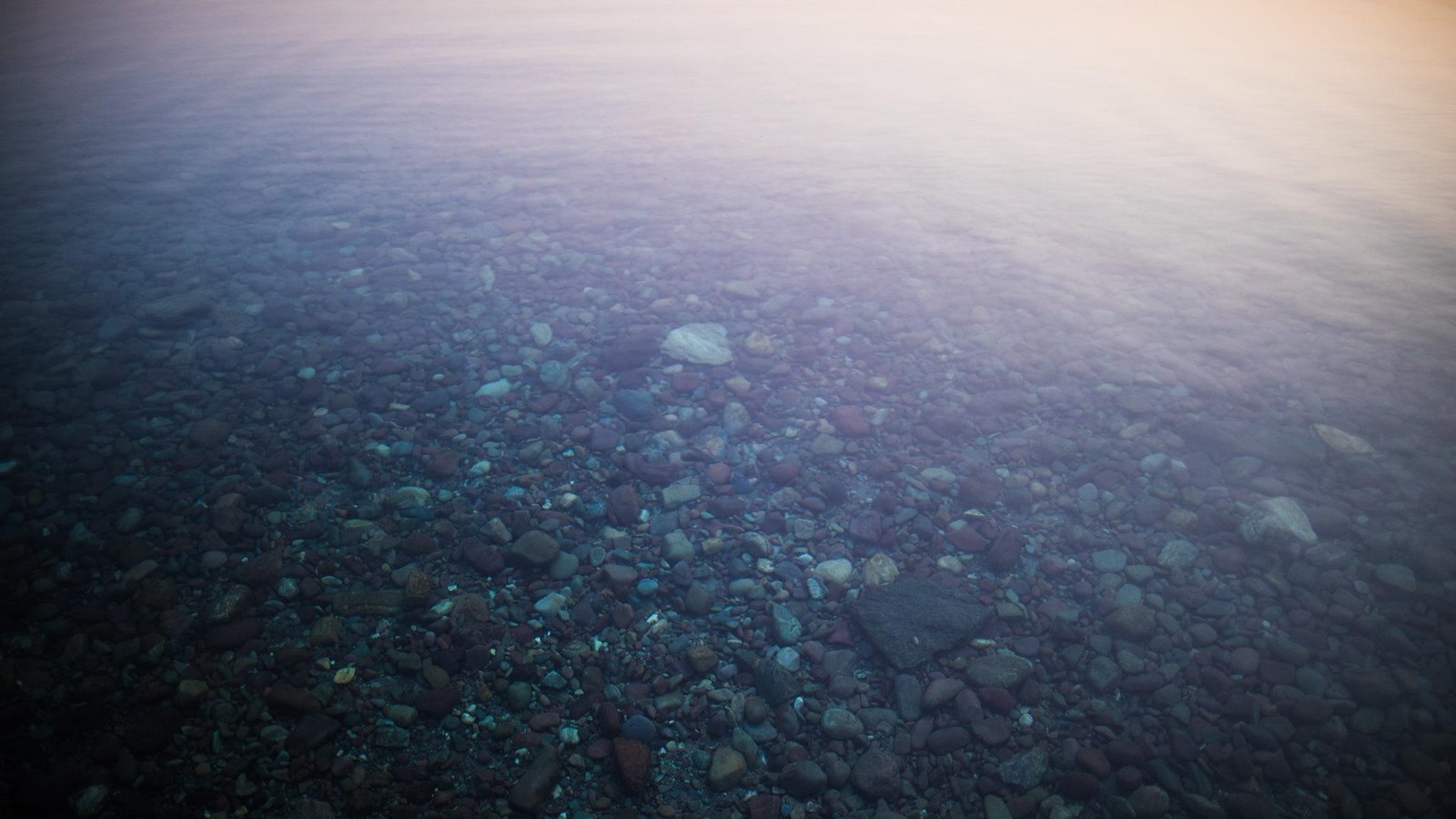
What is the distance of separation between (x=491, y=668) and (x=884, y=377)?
2146mm

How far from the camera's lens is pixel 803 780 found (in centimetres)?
216

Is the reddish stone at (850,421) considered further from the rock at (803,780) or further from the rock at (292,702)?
the rock at (292,702)

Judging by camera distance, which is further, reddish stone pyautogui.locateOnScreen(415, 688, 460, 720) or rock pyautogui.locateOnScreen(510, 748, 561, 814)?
reddish stone pyautogui.locateOnScreen(415, 688, 460, 720)

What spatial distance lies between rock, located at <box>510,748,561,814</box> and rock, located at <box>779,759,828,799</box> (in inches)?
25.9

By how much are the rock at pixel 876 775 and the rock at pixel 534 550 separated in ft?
4.14

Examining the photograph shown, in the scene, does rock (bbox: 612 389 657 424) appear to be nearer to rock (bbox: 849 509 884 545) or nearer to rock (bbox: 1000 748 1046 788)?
rock (bbox: 849 509 884 545)

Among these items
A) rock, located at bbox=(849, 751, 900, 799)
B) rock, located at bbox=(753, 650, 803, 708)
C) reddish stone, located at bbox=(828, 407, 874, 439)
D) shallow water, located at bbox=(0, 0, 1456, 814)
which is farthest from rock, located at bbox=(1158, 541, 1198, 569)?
rock, located at bbox=(753, 650, 803, 708)

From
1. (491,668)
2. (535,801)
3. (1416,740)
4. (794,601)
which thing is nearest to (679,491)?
(794,601)

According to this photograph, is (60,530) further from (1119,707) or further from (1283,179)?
(1283,179)

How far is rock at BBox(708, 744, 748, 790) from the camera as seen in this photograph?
215 cm

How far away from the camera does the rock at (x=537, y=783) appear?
2.08 metres

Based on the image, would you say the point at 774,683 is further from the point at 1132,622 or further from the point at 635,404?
the point at 635,404

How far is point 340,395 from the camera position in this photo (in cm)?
341

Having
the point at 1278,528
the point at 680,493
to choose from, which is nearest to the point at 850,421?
the point at 680,493
